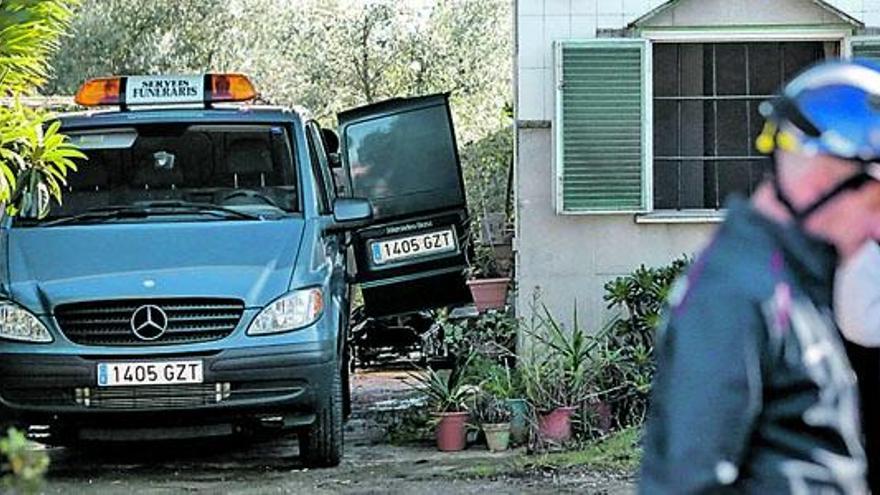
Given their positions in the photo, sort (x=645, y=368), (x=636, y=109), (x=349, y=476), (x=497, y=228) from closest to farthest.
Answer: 1. (x=349, y=476)
2. (x=645, y=368)
3. (x=636, y=109)
4. (x=497, y=228)

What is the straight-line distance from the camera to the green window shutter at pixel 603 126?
34.4ft

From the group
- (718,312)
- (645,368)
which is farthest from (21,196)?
(718,312)

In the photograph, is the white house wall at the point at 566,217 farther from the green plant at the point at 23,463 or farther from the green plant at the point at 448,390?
the green plant at the point at 23,463

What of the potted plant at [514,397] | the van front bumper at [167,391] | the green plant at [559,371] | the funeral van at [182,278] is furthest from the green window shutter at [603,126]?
the van front bumper at [167,391]

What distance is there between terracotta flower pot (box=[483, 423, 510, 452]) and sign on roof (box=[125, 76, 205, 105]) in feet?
8.50

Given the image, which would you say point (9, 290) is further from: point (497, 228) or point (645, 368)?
point (497, 228)

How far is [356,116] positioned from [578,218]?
5.23 feet

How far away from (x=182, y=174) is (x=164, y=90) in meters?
0.57

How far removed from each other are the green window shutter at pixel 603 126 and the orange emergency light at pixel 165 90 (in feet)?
6.75

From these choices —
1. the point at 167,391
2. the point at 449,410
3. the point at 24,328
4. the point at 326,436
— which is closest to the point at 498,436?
the point at 449,410

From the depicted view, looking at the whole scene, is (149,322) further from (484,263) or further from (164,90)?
(484,263)

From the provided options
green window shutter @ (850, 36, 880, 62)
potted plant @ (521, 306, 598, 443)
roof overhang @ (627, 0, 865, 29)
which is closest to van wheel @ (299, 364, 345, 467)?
potted plant @ (521, 306, 598, 443)

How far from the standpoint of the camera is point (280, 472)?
9180 millimetres

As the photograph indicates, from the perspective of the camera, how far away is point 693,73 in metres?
11.0
